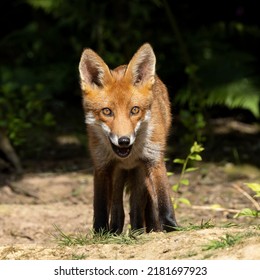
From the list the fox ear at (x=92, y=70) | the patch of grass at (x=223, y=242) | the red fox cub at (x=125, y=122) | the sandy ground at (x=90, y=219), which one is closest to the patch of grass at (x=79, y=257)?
the sandy ground at (x=90, y=219)

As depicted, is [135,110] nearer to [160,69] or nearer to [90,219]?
[90,219]

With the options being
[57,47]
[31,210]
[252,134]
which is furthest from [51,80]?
[31,210]

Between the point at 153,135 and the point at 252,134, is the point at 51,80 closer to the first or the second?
the point at 252,134

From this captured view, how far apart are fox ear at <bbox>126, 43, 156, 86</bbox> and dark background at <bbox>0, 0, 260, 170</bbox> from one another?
131 inches

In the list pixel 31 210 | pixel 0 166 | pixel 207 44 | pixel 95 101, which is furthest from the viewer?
pixel 207 44

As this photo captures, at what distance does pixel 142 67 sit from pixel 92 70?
0.41 metres

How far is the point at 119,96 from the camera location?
5.76m

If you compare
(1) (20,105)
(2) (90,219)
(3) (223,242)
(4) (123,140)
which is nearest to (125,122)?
(4) (123,140)

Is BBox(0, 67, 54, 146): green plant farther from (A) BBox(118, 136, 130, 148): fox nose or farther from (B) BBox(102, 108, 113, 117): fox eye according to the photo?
(A) BBox(118, 136, 130, 148): fox nose

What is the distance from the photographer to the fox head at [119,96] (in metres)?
5.64

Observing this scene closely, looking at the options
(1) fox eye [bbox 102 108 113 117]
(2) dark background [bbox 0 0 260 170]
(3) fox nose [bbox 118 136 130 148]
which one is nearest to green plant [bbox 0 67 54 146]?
(2) dark background [bbox 0 0 260 170]

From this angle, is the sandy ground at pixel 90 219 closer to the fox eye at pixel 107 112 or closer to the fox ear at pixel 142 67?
the fox eye at pixel 107 112

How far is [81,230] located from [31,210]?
844 millimetres

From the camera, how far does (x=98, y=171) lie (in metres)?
6.00
